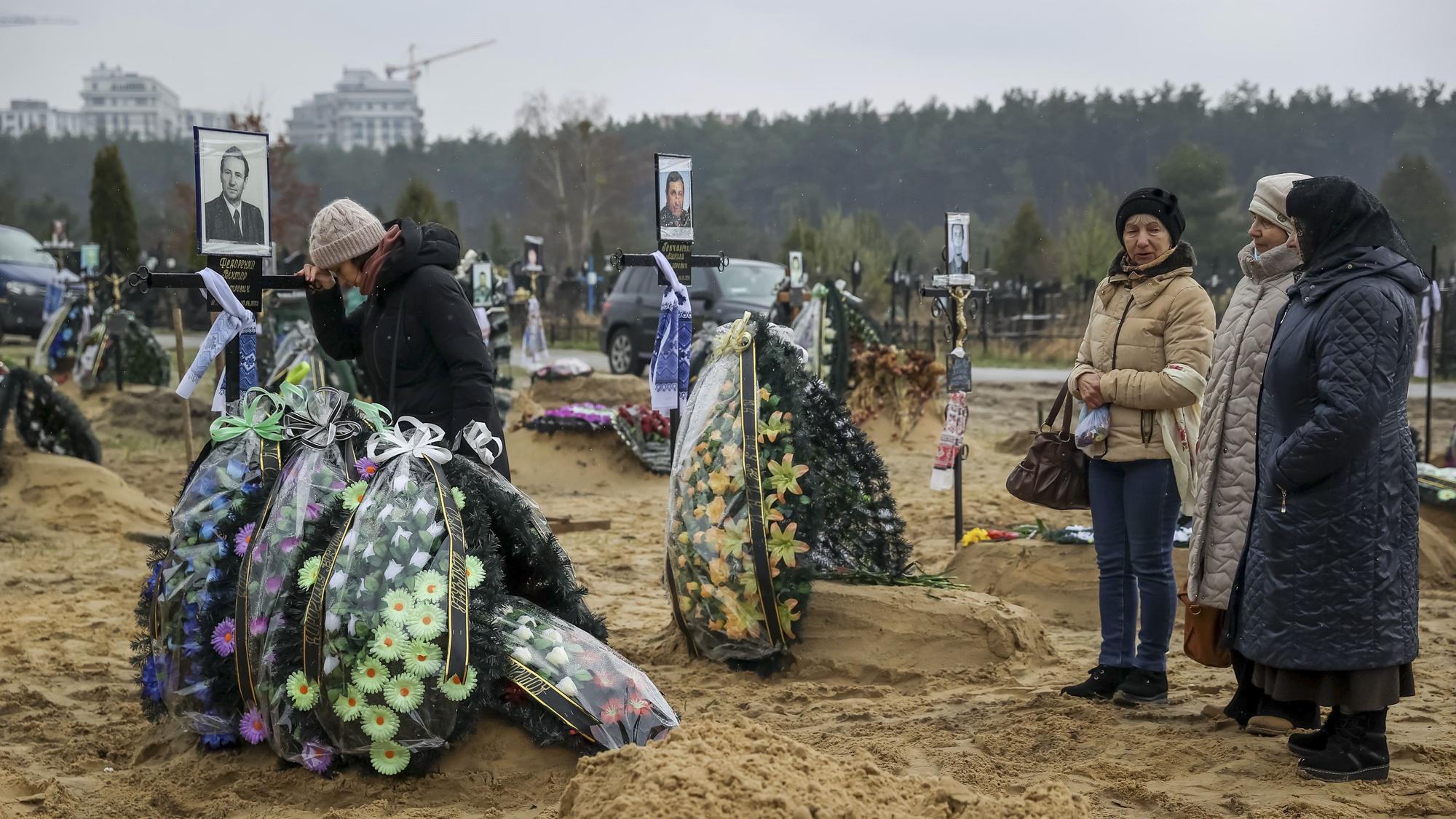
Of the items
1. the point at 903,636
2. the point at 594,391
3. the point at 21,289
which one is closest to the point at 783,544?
the point at 903,636

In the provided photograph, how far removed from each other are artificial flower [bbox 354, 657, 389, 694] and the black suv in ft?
40.1

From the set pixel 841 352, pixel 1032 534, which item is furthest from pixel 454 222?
pixel 1032 534

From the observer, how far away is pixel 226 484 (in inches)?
155

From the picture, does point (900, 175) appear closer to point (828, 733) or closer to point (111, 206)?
point (111, 206)

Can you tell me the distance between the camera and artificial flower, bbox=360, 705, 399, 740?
349 cm

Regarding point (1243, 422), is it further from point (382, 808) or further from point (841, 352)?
point (841, 352)

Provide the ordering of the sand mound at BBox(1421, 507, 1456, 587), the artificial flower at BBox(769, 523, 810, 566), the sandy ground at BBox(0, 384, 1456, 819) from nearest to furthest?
the sandy ground at BBox(0, 384, 1456, 819) → the artificial flower at BBox(769, 523, 810, 566) → the sand mound at BBox(1421, 507, 1456, 587)

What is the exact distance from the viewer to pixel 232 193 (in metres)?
4.67

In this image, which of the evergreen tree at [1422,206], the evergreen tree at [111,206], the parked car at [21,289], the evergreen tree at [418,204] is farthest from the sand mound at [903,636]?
the evergreen tree at [1422,206]

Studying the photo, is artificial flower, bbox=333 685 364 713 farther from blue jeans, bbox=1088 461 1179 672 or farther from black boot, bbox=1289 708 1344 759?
black boot, bbox=1289 708 1344 759

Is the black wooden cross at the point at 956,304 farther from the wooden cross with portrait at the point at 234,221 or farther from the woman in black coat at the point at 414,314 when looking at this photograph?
A: the wooden cross with portrait at the point at 234,221

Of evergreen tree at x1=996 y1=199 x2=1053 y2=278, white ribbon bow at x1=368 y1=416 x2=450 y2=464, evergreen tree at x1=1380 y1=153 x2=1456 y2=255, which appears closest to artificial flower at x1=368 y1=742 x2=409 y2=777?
white ribbon bow at x1=368 y1=416 x2=450 y2=464

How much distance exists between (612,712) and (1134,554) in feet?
5.92

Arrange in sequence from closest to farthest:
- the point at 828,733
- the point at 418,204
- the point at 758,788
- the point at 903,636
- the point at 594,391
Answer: the point at 758,788 < the point at 828,733 < the point at 903,636 < the point at 594,391 < the point at 418,204
